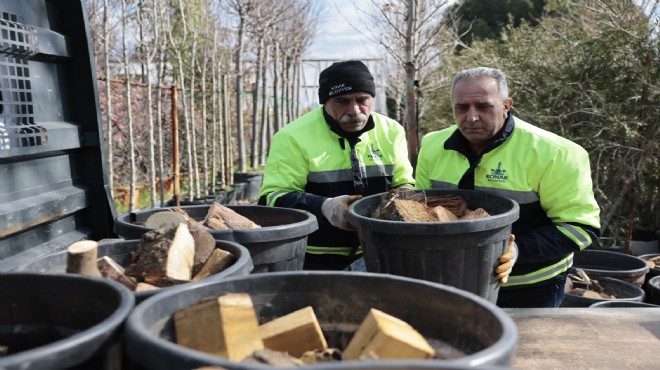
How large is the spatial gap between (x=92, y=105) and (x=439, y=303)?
1.84 metres

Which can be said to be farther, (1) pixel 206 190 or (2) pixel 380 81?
(2) pixel 380 81

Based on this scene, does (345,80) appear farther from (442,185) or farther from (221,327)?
(221,327)

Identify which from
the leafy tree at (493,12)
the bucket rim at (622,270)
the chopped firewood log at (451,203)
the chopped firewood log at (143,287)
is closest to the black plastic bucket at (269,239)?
the chopped firewood log at (143,287)

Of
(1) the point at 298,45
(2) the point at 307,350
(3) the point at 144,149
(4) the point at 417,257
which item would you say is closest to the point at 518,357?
(4) the point at 417,257

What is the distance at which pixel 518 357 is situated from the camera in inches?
75.0

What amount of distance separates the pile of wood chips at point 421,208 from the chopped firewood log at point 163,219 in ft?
2.31

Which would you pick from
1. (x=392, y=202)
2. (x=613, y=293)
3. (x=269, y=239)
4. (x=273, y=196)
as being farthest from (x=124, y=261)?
(x=613, y=293)

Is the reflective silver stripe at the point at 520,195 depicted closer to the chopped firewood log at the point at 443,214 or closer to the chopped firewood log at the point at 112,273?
the chopped firewood log at the point at 443,214

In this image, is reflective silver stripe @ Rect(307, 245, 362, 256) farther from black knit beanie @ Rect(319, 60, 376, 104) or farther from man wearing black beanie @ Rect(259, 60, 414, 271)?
black knit beanie @ Rect(319, 60, 376, 104)

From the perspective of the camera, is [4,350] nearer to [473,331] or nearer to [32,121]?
[473,331]

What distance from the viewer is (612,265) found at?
549cm

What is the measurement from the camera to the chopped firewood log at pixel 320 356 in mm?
1098

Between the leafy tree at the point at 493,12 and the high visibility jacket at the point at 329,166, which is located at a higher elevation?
the leafy tree at the point at 493,12

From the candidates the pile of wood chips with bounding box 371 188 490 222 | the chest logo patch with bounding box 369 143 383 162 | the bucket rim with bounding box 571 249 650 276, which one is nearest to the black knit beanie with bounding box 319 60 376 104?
the chest logo patch with bounding box 369 143 383 162
